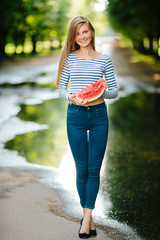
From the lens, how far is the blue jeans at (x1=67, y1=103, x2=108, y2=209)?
3.37 m

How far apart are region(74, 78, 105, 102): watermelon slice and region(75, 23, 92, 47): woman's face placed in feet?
1.42

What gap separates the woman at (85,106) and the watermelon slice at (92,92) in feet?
0.15

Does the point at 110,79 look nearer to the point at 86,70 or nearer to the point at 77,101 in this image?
the point at 86,70

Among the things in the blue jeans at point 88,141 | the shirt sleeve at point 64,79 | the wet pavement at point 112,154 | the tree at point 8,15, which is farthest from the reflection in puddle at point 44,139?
the tree at point 8,15

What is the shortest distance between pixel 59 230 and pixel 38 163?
261 cm

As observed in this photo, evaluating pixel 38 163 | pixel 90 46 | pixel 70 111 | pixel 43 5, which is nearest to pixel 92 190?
pixel 70 111

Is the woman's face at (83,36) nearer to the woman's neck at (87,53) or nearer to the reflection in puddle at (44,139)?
the woman's neck at (87,53)

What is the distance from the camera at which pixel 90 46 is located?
3498mm

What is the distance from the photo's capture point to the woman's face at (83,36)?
135 inches

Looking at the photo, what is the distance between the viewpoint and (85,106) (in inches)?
132

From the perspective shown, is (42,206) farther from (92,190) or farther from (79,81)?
(79,81)

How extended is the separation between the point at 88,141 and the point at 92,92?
1.79 ft

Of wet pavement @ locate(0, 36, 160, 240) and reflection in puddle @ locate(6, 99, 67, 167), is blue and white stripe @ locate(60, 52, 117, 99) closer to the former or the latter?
wet pavement @ locate(0, 36, 160, 240)

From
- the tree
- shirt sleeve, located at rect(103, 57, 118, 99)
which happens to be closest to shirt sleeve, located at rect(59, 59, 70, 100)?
shirt sleeve, located at rect(103, 57, 118, 99)
